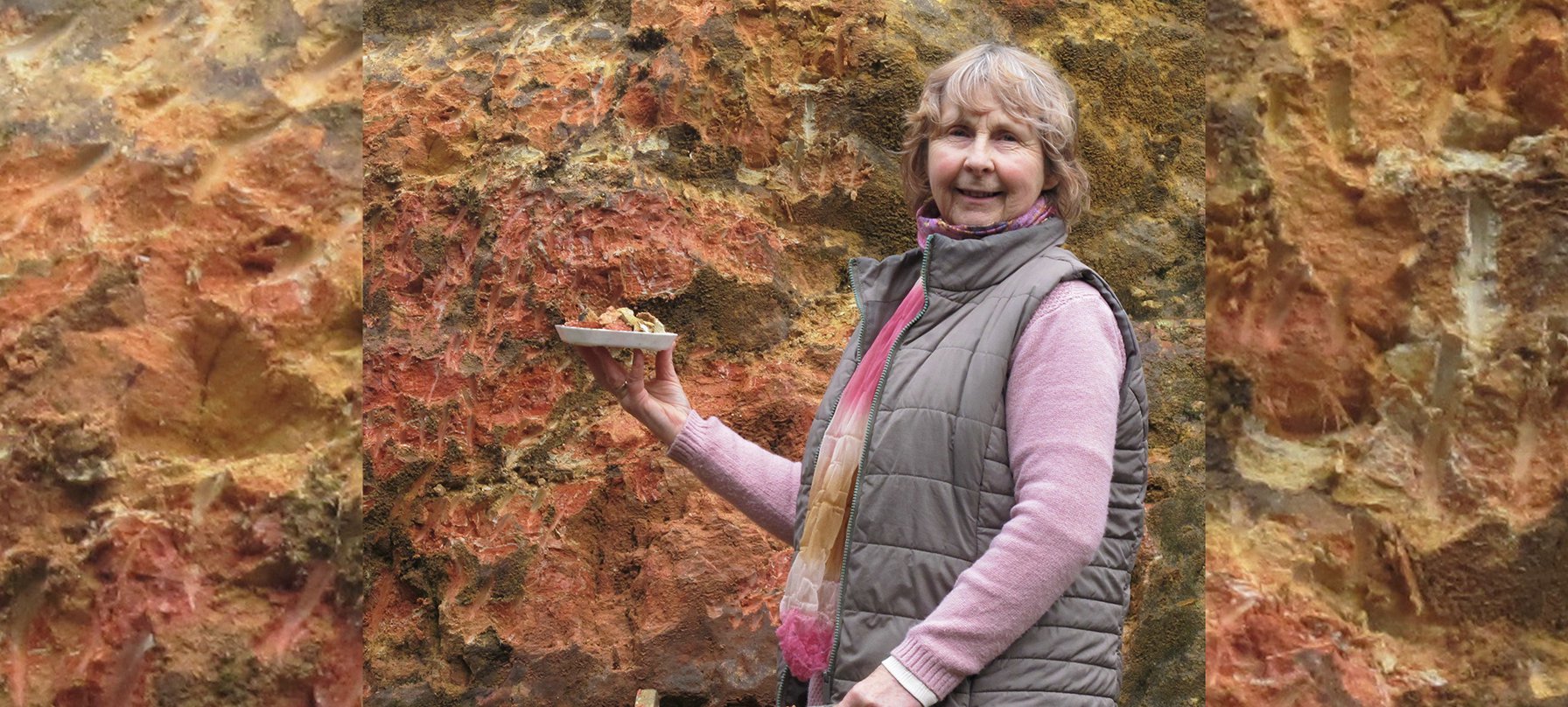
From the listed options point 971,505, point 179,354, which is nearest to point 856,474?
point 971,505

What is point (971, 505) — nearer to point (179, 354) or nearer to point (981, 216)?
point (981, 216)

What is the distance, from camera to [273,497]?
215 cm

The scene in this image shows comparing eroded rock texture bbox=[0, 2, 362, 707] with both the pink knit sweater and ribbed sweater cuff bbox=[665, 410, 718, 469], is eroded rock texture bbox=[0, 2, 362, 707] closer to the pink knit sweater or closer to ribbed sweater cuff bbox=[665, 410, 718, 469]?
ribbed sweater cuff bbox=[665, 410, 718, 469]

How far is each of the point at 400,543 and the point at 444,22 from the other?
36.2 inches

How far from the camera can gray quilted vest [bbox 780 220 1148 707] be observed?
152cm

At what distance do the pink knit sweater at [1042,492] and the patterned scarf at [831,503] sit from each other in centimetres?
12

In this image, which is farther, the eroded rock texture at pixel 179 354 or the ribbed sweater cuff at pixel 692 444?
the eroded rock texture at pixel 179 354

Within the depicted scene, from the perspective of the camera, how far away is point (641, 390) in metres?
2.02

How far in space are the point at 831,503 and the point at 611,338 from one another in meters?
0.43

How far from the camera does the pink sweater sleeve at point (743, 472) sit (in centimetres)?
196

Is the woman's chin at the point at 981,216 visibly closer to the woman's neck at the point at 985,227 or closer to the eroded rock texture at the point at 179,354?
the woman's neck at the point at 985,227

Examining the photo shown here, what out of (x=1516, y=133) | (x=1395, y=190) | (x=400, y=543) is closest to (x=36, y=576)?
(x=400, y=543)

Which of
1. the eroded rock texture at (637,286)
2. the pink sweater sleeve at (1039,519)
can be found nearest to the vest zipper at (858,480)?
the pink sweater sleeve at (1039,519)

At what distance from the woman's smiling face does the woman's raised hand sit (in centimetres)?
51
